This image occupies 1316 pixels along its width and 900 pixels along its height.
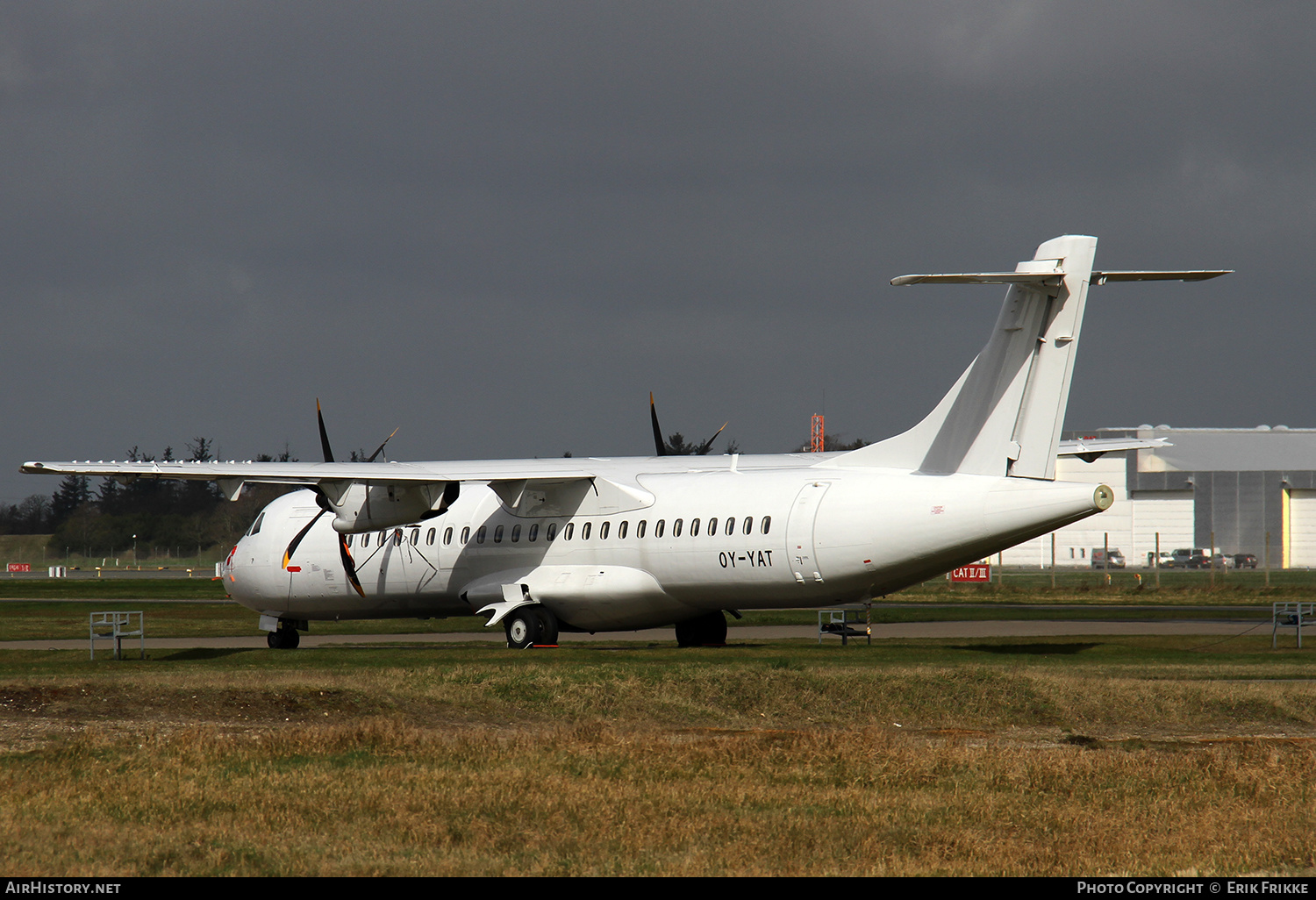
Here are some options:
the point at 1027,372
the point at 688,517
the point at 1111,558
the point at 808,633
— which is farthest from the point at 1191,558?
the point at 1027,372

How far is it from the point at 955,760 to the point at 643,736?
10.7 feet

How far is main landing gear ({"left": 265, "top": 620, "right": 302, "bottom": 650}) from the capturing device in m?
29.3

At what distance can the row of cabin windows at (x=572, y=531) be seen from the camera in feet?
77.3

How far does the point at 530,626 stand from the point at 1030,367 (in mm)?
10286

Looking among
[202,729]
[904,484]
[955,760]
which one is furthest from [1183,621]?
[202,729]

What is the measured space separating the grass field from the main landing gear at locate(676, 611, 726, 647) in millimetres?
4632

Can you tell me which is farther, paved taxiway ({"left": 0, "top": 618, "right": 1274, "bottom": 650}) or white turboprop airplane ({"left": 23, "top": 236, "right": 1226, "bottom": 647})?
paved taxiway ({"left": 0, "top": 618, "right": 1274, "bottom": 650})

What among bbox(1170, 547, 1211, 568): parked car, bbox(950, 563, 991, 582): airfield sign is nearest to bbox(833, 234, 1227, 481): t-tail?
bbox(950, 563, 991, 582): airfield sign

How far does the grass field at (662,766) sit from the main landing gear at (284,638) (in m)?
7.60

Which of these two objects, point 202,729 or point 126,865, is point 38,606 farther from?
point 126,865

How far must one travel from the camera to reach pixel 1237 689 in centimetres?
1730

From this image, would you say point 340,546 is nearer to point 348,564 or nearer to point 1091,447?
point 348,564

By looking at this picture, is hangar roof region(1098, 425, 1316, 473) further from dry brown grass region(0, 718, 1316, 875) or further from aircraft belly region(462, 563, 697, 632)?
dry brown grass region(0, 718, 1316, 875)

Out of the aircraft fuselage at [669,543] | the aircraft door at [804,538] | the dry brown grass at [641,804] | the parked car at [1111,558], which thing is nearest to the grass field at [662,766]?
the dry brown grass at [641,804]
